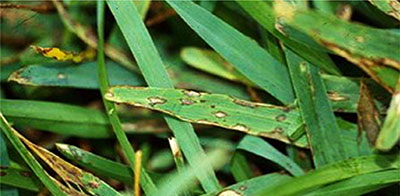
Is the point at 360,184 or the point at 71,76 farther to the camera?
the point at 71,76

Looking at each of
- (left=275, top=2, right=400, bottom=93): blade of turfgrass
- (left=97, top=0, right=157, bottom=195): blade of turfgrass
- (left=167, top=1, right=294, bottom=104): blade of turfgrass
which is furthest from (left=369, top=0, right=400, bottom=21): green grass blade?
(left=97, top=0, right=157, bottom=195): blade of turfgrass

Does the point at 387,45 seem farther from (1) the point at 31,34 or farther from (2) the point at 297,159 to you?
(1) the point at 31,34

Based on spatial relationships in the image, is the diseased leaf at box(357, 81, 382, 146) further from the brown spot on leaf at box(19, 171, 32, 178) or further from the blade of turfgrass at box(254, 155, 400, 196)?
the brown spot on leaf at box(19, 171, 32, 178)

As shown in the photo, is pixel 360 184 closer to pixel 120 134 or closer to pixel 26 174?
pixel 120 134

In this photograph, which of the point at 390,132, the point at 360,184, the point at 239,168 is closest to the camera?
the point at 390,132

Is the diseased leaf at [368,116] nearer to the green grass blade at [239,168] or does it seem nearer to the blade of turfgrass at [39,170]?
the green grass blade at [239,168]

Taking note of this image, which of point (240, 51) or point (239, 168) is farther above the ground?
point (240, 51)

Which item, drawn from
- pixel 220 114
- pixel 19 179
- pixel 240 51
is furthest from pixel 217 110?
pixel 19 179

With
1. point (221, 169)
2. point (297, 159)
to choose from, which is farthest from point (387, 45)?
point (221, 169)
